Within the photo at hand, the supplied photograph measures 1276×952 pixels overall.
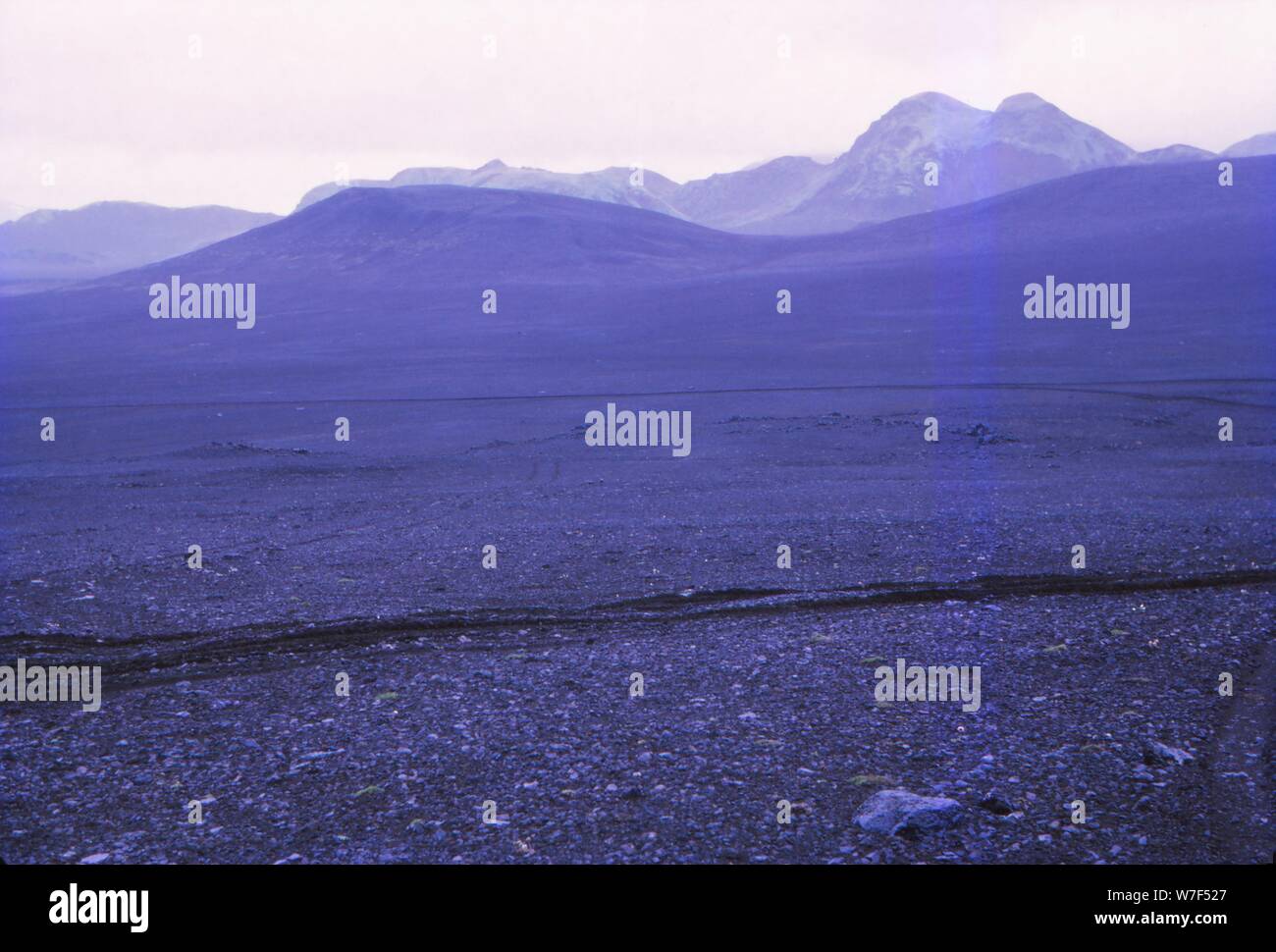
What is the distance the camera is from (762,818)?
18.5 feet

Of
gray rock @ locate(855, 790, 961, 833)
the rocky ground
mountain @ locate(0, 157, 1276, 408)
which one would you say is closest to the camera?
gray rock @ locate(855, 790, 961, 833)

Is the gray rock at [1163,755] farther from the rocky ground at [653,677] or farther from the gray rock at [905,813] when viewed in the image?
the gray rock at [905,813]

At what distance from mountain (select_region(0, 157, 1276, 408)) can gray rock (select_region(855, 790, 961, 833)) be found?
2650 centimetres

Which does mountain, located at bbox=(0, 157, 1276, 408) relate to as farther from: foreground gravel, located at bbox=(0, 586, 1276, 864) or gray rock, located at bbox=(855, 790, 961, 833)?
gray rock, located at bbox=(855, 790, 961, 833)

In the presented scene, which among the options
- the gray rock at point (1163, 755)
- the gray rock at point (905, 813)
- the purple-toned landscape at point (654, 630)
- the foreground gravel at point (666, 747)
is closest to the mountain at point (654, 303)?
the purple-toned landscape at point (654, 630)

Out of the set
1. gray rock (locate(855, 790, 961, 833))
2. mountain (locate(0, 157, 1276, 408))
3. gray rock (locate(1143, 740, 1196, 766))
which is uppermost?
mountain (locate(0, 157, 1276, 408))

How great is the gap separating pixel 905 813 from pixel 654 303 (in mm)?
68734

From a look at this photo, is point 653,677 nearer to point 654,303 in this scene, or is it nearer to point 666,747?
point 666,747

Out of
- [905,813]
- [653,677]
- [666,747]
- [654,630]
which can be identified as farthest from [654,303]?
[905,813]

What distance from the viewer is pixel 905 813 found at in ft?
18.0

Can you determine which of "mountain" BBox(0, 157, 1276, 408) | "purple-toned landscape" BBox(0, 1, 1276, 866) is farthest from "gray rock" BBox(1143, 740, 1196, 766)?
"mountain" BBox(0, 157, 1276, 408)

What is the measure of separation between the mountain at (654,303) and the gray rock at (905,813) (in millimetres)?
26500

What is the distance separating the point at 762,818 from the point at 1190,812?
2.08 meters

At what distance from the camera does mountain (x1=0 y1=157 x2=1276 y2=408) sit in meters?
45.0
